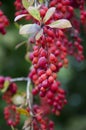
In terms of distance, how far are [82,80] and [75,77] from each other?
0.95 feet

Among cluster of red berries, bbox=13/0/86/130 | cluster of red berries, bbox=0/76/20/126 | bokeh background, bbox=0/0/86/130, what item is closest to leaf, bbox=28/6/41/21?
cluster of red berries, bbox=13/0/86/130

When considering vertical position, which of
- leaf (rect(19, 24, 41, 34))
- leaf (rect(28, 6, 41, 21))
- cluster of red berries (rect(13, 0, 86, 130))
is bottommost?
cluster of red berries (rect(13, 0, 86, 130))

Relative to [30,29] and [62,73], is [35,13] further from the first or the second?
[62,73]

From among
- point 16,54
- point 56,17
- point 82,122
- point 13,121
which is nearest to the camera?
point 56,17

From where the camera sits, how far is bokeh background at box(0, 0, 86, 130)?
450cm

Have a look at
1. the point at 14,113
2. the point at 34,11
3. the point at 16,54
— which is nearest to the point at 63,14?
the point at 34,11

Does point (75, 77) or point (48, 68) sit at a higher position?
point (48, 68)

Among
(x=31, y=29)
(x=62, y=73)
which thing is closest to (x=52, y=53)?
(x=31, y=29)

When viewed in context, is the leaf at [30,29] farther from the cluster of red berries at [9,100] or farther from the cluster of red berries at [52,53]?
the cluster of red berries at [9,100]

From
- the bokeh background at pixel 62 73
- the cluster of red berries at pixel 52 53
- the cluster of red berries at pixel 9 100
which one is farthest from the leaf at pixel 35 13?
the bokeh background at pixel 62 73

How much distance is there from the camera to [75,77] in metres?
5.69

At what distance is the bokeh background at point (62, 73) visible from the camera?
A: 4496mm

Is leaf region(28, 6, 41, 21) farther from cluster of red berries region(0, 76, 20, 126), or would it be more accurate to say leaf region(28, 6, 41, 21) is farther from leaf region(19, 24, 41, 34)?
cluster of red berries region(0, 76, 20, 126)

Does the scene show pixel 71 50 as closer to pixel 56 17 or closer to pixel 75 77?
pixel 56 17
